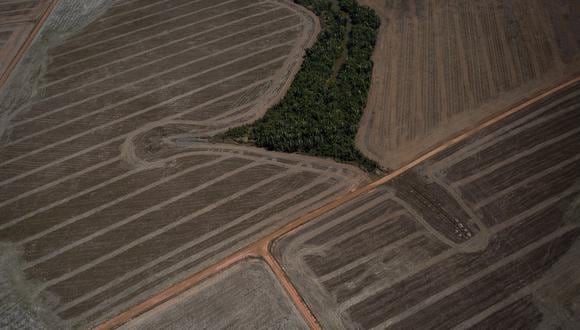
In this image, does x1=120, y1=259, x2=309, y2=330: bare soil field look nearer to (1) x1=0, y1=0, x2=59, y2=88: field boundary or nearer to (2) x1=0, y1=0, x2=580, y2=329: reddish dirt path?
(2) x1=0, y1=0, x2=580, y2=329: reddish dirt path

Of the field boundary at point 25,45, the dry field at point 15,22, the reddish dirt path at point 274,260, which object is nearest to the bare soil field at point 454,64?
the reddish dirt path at point 274,260

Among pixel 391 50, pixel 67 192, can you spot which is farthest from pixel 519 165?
pixel 67 192

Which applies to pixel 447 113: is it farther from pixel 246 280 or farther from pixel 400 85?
pixel 246 280

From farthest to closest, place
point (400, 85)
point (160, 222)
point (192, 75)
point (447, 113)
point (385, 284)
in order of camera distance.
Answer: point (192, 75), point (400, 85), point (447, 113), point (160, 222), point (385, 284)

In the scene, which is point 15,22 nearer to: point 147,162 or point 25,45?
point 25,45

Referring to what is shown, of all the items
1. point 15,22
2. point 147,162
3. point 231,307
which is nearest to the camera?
point 231,307

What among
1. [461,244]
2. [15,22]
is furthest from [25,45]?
[461,244]

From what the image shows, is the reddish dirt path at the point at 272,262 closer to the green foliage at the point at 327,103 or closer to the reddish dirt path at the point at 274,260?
the reddish dirt path at the point at 274,260
